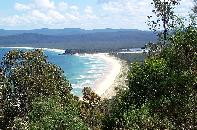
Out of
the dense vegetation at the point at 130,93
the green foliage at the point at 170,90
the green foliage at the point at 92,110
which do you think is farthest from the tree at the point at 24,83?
the green foliage at the point at 170,90

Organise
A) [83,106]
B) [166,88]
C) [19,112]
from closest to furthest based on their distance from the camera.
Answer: [166,88] → [19,112] → [83,106]

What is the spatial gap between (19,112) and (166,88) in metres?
19.8

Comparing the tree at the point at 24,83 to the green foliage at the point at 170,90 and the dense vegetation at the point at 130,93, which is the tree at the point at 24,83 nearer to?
the dense vegetation at the point at 130,93

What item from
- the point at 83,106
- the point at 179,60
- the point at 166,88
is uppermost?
the point at 179,60

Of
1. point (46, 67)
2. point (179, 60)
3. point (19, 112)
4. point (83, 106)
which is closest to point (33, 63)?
point (46, 67)

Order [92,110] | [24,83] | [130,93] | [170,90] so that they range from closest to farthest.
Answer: [170,90] < [130,93] < [24,83] < [92,110]

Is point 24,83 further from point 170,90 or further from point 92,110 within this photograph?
point 170,90

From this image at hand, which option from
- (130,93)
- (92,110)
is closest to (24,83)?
(130,93)

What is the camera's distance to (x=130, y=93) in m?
40.3

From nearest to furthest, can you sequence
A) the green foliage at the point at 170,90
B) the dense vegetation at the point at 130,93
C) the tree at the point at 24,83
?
1. the green foliage at the point at 170,90
2. the dense vegetation at the point at 130,93
3. the tree at the point at 24,83

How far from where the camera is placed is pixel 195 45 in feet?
106

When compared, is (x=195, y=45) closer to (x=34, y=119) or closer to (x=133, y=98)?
(x=133, y=98)

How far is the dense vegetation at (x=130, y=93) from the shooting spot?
29.2 metres

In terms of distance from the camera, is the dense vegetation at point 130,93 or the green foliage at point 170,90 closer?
the green foliage at point 170,90
